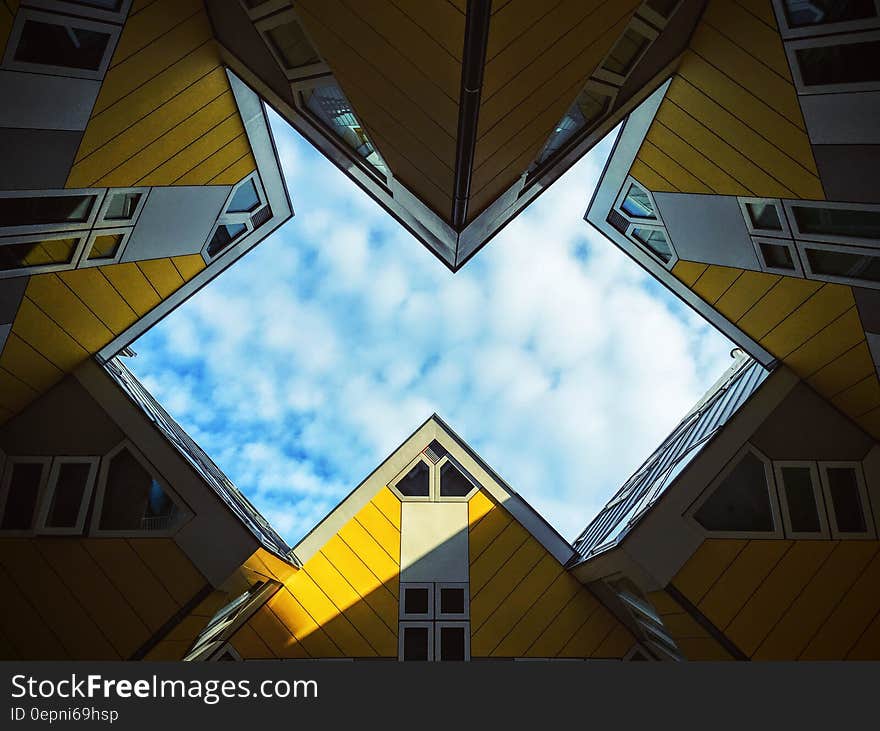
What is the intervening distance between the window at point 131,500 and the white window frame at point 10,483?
94 cm

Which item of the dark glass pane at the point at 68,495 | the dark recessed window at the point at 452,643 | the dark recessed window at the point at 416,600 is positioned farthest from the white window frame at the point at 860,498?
the dark glass pane at the point at 68,495

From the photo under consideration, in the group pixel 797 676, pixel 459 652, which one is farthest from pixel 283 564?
pixel 797 676

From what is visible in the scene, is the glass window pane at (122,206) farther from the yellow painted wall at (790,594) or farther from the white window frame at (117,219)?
the yellow painted wall at (790,594)

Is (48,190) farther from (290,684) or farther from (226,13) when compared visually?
(290,684)

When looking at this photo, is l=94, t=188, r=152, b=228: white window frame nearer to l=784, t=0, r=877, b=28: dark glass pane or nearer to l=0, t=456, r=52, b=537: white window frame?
l=0, t=456, r=52, b=537: white window frame

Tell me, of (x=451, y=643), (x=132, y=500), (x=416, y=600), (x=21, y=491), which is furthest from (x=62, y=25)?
(x=451, y=643)

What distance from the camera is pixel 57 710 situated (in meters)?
2.74

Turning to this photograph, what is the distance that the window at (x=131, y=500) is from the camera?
10.2 m

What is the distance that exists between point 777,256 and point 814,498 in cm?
423

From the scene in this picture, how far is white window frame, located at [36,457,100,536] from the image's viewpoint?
33.2 feet

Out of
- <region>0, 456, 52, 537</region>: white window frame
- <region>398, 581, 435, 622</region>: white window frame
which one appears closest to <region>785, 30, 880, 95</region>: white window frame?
<region>398, 581, 435, 622</region>: white window frame

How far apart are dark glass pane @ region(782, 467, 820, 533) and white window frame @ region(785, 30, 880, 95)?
248 inches

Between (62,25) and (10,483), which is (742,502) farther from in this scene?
(10,483)

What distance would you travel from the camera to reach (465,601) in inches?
525
